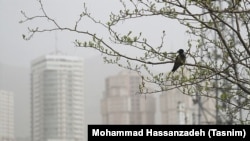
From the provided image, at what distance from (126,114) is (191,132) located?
99924 millimetres

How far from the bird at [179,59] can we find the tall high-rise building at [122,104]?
9330 centimetres

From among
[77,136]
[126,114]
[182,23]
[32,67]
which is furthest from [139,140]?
[126,114]

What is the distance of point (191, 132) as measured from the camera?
17.7 ft

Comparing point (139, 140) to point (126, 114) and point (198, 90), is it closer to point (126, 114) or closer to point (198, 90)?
point (198, 90)

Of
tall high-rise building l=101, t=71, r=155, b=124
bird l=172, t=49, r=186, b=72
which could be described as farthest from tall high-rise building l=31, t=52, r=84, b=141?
bird l=172, t=49, r=186, b=72

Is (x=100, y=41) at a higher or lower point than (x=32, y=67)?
lower

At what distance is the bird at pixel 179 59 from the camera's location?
18.7 feet

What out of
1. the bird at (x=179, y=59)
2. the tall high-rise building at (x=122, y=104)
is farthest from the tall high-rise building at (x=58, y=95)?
the bird at (x=179, y=59)

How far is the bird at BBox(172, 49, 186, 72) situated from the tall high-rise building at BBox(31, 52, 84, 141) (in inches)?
3186
